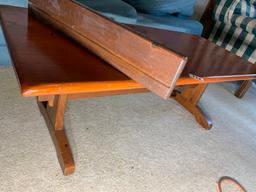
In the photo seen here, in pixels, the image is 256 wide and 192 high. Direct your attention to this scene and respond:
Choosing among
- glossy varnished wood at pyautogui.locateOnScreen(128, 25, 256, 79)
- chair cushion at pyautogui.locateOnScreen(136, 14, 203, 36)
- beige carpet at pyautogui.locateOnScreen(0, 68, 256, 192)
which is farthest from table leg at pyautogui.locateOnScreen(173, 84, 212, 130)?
chair cushion at pyautogui.locateOnScreen(136, 14, 203, 36)

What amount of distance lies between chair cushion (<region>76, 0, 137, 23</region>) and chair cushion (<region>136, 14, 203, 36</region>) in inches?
4.4

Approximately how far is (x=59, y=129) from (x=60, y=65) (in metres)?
0.43

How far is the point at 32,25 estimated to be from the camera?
962 mm

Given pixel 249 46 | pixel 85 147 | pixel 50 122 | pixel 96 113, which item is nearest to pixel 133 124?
pixel 96 113

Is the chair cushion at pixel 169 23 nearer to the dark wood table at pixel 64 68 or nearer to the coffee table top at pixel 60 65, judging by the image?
the dark wood table at pixel 64 68

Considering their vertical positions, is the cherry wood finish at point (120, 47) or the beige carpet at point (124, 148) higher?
the cherry wood finish at point (120, 47)

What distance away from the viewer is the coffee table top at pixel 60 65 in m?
0.64

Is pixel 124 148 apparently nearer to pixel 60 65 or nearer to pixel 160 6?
pixel 60 65

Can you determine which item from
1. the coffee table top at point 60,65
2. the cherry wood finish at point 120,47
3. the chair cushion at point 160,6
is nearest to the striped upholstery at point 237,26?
the chair cushion at point 160,6

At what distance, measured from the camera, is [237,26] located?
205 cm

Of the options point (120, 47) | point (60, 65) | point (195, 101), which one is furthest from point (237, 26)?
point (60, 65)

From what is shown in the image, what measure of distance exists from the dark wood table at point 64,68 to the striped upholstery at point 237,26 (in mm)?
783

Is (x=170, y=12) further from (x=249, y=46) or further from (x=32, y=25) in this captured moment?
(x=32, y=25)

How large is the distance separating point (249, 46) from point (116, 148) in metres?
1.50
